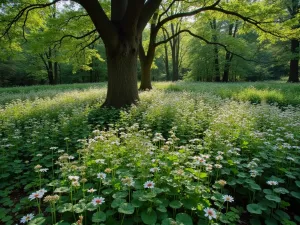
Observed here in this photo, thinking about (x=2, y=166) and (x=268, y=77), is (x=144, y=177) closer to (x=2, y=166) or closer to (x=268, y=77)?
(x=2, y=166)

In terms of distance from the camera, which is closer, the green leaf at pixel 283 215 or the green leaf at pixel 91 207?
the green leaf at pixel 91 207

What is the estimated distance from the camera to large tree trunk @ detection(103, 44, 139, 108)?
7973mm

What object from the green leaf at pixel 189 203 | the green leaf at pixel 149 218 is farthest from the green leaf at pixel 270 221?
the green leaf at pixel 149 218

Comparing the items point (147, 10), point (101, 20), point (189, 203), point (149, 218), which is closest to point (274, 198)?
point (189, 203)

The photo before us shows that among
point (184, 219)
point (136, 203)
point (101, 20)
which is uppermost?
point (101, 20)

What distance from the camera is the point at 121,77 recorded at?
26.6 feet

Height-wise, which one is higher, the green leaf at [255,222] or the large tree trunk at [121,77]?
the large tree trunk at [121,77]

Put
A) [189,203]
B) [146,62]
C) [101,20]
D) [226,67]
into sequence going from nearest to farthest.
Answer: [189,203]
[101,20]
[146,62]
[226,67]

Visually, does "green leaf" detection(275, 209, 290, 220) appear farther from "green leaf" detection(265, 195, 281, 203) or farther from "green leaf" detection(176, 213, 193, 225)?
"green leaf" detection(176, 213, 193, 225)

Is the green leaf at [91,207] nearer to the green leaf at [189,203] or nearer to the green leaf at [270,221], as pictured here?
the green leaf at [189,203]

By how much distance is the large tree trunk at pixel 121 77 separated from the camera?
26.2ft

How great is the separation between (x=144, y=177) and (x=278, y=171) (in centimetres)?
216

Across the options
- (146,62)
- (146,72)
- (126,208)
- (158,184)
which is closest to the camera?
(126,208)

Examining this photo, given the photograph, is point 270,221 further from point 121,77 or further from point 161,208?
point 121,77
